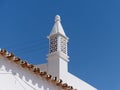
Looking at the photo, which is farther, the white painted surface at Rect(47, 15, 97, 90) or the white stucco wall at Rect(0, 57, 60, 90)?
the white painted surface at Rect(47, 15, 97, 90)

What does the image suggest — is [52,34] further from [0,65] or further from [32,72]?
[0,65]

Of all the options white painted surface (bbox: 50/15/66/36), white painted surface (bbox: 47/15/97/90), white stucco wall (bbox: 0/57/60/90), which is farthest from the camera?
white painted surface (bbox: 50/15/66/36)

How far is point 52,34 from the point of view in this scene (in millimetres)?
13961

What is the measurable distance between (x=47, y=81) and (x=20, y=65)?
3.93 ft

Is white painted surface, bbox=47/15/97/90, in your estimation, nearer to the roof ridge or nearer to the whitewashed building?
the whitewashed building

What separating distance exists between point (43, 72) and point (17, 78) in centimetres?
96

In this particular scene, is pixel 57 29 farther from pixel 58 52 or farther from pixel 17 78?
pixel 17 78


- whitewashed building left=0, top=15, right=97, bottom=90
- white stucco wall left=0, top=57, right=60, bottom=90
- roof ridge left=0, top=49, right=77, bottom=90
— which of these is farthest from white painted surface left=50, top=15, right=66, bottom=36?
white stucco wall left=0, top=57, right=60, bottom=90

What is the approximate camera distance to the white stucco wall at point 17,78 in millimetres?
8969

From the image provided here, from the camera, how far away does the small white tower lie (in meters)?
13.2

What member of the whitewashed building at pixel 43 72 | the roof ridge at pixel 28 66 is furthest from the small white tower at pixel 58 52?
the roof ridge at pixel 28 66

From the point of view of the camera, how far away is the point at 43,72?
33.0 ft

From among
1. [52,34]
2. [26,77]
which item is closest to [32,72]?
[26,77]

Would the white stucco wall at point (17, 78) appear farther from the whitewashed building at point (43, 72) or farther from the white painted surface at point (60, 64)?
the white painted surface at point (60, 64)
